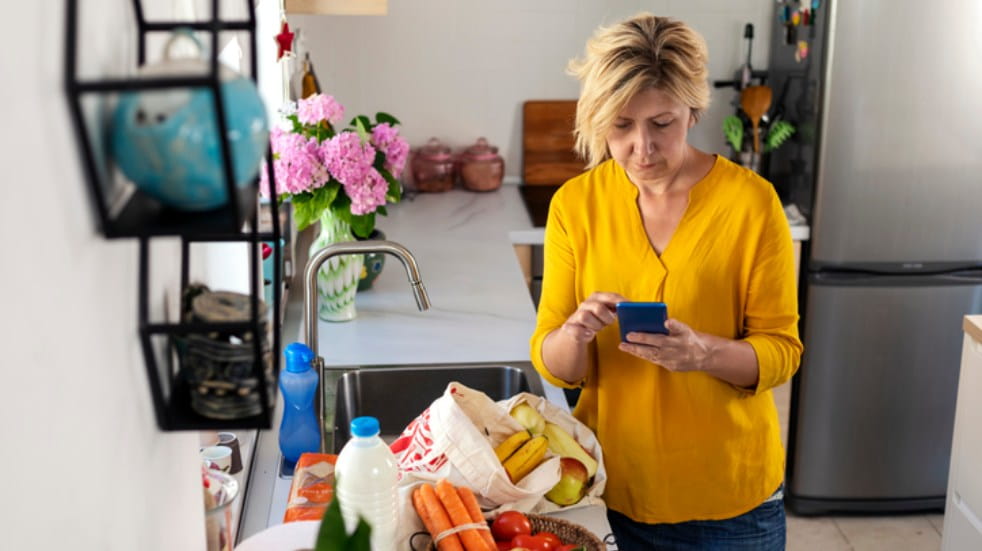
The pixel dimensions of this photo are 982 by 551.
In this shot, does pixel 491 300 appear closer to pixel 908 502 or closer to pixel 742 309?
pixel 742 309

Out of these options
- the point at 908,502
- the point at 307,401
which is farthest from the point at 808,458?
the point at 307,401

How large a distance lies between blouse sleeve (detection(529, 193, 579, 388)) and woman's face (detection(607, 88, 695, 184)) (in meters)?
0.16

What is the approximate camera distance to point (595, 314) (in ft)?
5.45

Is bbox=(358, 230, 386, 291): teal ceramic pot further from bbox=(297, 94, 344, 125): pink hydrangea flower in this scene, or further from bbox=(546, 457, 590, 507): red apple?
bbox=(546, 457, 590, 507): red apple

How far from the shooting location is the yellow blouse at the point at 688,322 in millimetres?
1749

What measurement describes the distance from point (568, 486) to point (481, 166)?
2220 millimetres

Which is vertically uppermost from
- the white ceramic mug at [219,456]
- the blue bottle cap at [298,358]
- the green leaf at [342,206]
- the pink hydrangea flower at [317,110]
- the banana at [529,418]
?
the pink hydrangea flower at [317,110]

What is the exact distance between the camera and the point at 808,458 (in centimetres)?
340

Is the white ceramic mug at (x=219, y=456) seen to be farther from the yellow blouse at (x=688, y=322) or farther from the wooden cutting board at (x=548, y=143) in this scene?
the wooden cutting board at (x=548, y=143)

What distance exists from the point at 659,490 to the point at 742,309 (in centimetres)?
33

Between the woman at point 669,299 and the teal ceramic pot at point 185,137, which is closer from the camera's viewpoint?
the teal ceramic pot at point 185,137

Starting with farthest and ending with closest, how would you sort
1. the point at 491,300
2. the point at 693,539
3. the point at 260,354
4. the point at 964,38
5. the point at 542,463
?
the point at 964,38, the point at 491,300, the point at 693,539, the point at 542,463, the point at 260,354

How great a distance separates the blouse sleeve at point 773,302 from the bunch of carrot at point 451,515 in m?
0.57

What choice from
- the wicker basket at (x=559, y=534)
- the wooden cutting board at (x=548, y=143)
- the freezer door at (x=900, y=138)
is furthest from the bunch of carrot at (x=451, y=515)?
the wooden cutting board at (x=548, y=143)
